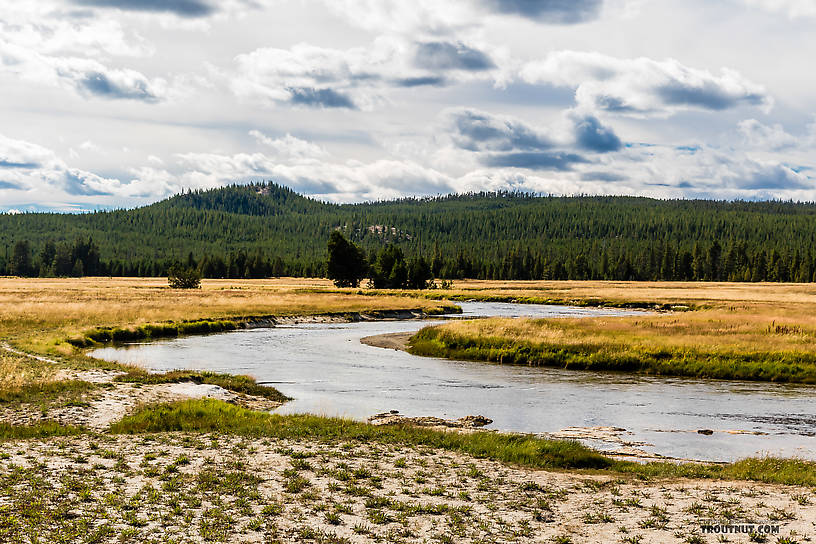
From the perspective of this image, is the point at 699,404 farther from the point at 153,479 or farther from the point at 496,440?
the point at 153,479

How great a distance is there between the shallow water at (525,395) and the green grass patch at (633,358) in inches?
60.4

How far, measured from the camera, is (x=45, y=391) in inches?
888

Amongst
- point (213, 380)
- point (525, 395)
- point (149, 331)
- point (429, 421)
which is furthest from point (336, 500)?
point (149, 331)

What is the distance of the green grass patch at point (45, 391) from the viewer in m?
21.1

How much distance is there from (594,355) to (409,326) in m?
26.9

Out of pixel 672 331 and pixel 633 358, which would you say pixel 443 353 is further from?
pixel 672 331

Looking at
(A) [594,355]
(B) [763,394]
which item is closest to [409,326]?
(A) [594,355]

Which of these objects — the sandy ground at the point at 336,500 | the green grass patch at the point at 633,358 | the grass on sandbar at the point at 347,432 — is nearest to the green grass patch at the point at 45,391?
the grass on sandbar at the point at 347,432

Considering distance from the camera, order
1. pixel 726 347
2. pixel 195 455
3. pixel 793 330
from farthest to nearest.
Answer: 1. pixel 793 330
2. pixel 726 347
3. pixel 195 455

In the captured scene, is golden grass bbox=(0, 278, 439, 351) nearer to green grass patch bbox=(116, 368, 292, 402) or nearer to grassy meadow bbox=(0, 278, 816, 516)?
grassy meadow bbox=(0, 278, 816, 516)

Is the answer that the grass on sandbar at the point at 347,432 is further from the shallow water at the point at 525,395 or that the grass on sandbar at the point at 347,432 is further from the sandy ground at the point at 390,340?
the sandy ground at the point at 390,340

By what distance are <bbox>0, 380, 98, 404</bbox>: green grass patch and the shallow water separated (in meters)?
7.13

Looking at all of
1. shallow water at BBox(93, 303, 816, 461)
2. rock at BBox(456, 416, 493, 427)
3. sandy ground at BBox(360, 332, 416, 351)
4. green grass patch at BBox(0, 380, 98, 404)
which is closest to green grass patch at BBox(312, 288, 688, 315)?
sandy ground at BBox(360, 332, 416, 351)

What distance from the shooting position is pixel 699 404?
2656cm
